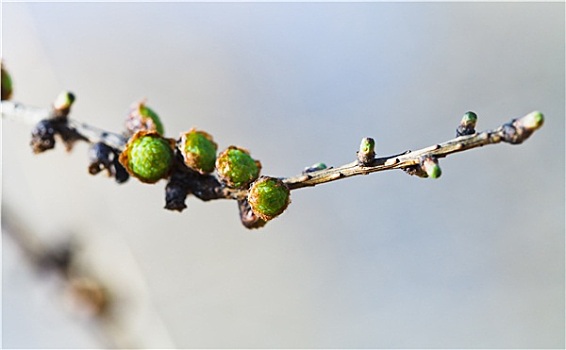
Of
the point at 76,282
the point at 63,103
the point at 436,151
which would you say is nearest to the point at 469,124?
the point at 436,151

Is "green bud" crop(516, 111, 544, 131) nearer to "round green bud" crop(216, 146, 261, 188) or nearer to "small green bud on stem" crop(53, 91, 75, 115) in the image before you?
"round green bud" crop(216, 146, 261, 188)

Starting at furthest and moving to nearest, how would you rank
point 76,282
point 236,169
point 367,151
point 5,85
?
1. point 76,282
2. point 5,85
3. point 236,169
4. point 367,151

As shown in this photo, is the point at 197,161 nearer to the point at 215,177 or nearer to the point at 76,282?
the point at 215,177

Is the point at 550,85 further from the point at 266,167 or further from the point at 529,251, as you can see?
the point at 266,167

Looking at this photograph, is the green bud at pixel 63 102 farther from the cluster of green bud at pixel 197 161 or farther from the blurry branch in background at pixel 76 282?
the blurry branch in background at pixel 76 282

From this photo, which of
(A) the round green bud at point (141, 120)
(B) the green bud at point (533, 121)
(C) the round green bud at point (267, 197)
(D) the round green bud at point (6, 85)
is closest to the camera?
(B) the green bud at point (533, 121)

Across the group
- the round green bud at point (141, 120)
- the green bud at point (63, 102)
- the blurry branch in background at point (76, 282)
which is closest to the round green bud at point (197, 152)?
the round green bud at point (141, 120)

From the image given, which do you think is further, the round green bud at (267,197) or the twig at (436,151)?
the round green bud at (267,197)
